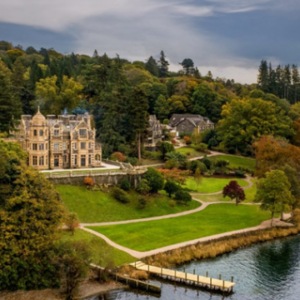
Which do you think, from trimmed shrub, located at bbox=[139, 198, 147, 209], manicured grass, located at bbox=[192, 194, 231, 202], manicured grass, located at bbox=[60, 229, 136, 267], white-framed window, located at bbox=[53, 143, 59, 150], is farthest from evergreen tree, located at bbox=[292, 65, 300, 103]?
manicured grass, located at bbox=[60, 229, 136, 267]

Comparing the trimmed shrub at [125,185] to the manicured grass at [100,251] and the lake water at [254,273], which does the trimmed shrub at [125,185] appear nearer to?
the manicured grass at [100,251]

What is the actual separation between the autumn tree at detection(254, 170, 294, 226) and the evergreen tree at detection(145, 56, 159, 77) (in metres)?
110

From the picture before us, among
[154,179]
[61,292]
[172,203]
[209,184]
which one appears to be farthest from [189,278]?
[209,184]

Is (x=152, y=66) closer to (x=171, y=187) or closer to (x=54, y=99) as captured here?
(x=54, y=99)

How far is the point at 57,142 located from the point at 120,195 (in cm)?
1350

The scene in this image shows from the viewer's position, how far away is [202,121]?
126 m

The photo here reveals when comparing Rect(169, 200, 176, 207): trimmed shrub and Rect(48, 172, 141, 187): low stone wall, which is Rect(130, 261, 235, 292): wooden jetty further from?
Rect(48, 172, 141, 187): low stone wall

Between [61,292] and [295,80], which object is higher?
[295,80]

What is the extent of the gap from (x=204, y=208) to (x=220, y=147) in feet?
127

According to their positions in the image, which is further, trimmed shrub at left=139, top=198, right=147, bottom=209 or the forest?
the forest

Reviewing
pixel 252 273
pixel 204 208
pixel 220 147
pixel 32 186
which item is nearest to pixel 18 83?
pixel 220 147

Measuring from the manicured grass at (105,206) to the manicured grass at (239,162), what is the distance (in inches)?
1278

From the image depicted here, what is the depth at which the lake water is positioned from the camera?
152ft

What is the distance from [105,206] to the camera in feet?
214
